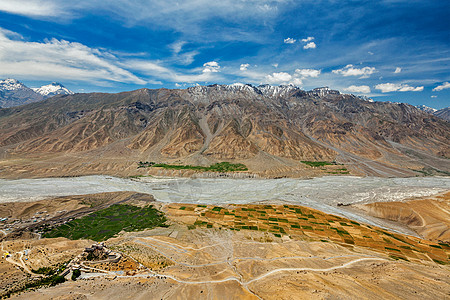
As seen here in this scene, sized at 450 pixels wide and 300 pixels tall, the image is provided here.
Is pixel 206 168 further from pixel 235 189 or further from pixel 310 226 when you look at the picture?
pixel 310 226

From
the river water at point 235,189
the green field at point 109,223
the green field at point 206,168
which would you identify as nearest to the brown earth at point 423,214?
the river water at point 235,189

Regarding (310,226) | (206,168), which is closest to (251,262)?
(310,226)

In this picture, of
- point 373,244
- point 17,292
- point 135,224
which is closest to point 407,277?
point 373,244

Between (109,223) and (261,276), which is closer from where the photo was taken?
(261,276)

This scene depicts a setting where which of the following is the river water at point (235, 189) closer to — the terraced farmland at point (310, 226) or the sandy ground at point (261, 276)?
the terraced farmland at point (310, 226)

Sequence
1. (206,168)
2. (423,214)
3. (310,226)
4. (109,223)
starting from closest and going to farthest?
(310,226) → (109,223) → (423,214) → (206,168)

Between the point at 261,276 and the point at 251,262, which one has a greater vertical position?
the point at 261,276
